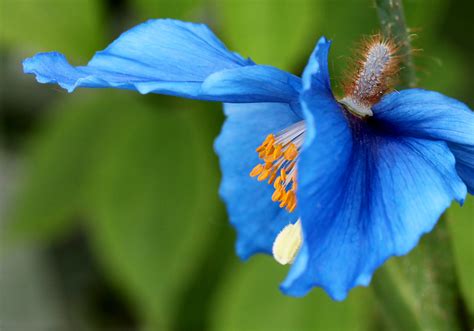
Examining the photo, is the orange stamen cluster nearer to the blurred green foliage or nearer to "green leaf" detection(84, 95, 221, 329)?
the blurred green foliage

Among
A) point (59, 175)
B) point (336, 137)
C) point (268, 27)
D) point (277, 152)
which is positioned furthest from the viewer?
point (59, 175)

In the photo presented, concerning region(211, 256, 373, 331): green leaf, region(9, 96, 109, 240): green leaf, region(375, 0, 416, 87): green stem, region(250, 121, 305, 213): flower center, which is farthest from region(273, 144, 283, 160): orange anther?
region(9, 96, 109, 240): green leaf

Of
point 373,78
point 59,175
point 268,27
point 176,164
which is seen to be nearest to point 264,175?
point 373,78

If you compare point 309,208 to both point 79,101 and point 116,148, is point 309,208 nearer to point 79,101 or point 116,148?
point 116,148

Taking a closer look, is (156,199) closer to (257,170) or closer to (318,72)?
(257,170)

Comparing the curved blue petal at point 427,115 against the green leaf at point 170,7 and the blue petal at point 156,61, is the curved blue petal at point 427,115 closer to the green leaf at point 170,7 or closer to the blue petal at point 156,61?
the blue petal at point 156,61

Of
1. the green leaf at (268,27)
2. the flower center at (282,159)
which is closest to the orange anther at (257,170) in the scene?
the flower center at (282,159)
